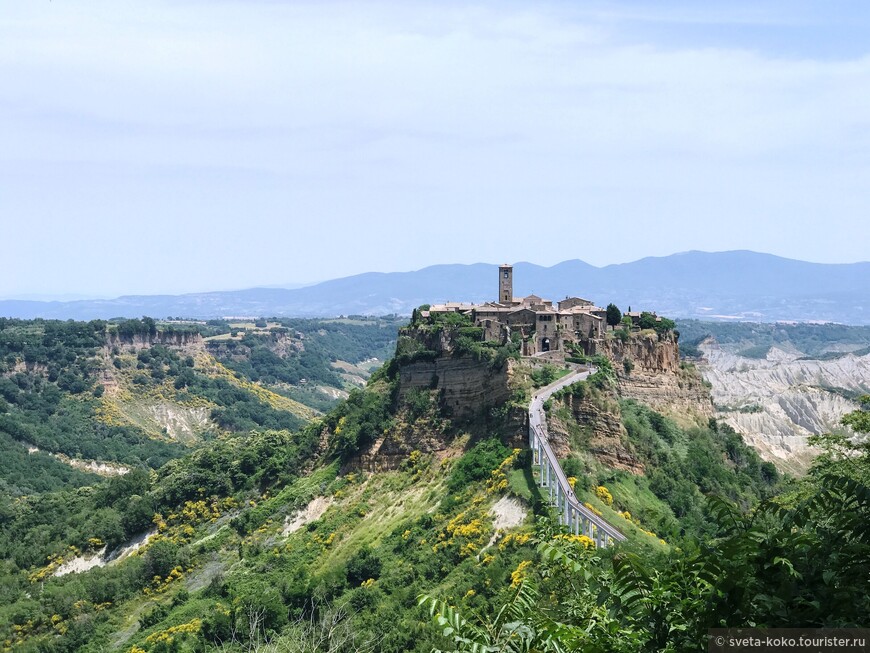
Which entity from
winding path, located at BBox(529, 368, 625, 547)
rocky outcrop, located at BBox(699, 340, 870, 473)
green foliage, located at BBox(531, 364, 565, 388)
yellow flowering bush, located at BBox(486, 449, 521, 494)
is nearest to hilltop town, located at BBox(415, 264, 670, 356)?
green foliage, located at BBox(531, 364, 565, 388)

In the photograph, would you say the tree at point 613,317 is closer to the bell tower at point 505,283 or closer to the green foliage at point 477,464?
the bell tower at point 505,283

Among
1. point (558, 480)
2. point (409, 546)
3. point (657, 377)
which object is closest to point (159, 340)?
point (657, 377)

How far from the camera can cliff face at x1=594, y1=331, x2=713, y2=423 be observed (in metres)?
61.0

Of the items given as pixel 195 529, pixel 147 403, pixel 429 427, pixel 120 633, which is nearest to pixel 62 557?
pixel 195 529

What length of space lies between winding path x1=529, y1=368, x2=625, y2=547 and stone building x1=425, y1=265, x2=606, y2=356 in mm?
4349

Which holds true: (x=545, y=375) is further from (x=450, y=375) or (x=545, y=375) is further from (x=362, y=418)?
(x=362, y=418)

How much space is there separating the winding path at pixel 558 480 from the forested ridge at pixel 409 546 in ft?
2.95

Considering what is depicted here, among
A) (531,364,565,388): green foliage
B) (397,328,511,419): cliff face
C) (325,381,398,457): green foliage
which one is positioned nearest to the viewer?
(531,364,565,388): green foliage

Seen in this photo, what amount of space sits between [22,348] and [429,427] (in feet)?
298

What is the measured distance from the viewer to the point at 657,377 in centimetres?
6338

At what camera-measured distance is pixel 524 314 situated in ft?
195

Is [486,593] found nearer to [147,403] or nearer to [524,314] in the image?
[524,314]

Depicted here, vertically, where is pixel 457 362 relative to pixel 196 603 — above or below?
above

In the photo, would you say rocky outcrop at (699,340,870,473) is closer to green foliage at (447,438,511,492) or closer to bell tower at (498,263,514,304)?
green foliage at (447,438,511,492)
